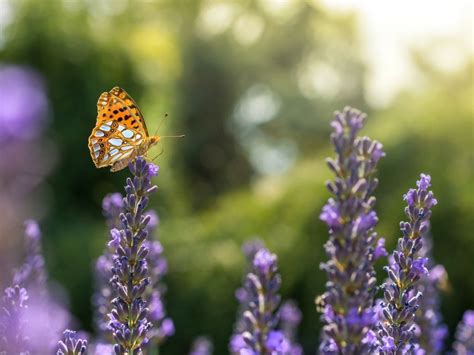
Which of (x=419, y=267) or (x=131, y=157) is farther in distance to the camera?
(x=131, y=157)

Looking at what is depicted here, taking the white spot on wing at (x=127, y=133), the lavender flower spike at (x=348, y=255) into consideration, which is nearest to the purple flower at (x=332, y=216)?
the lavender flower spike at (x=348, y=255)

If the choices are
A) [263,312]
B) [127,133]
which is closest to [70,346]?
[263,312]

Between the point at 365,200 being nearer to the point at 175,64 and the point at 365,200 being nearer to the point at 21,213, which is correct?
the point at 21,213

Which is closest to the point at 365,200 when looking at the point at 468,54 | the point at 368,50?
the point at 468,54

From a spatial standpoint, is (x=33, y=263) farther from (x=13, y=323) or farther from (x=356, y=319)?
(x=356, y=319)

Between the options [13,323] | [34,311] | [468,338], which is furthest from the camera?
[468,338]

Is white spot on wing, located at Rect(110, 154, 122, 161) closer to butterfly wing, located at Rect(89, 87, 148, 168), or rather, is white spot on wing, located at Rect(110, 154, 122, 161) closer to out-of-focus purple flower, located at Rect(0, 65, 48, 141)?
butterfly wing, located at Rect(89, 87, 148, 168)

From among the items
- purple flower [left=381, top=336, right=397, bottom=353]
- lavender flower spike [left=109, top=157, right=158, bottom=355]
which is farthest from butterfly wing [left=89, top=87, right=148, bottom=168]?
purple flower [left=381, top=336, right=397, bottom=353]
